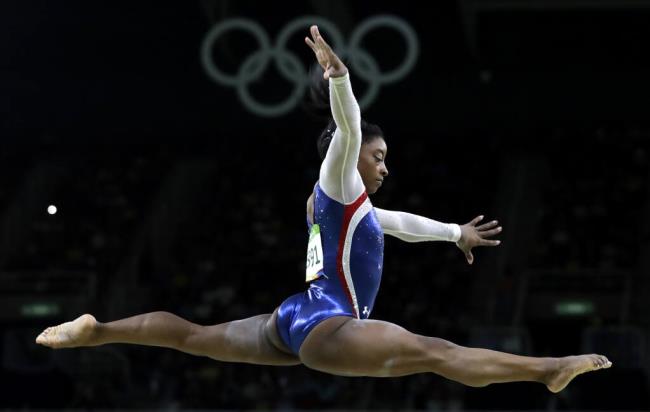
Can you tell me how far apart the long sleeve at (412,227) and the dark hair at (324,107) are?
1.37ft

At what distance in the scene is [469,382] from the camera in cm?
470

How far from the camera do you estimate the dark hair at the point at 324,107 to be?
5.11m

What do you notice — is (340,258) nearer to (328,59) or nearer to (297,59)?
(328,59)

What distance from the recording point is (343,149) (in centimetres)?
470

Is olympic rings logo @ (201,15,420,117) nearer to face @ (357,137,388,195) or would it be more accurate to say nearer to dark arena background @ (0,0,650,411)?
dark arena background @ (0,0,650,411)

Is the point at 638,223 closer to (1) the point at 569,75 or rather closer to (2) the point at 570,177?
(2) the point at 570,177

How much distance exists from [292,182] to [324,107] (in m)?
13.2

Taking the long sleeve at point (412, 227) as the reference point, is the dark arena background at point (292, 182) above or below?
above

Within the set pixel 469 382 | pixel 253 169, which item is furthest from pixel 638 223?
pixel 469 382

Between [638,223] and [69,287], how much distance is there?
7779 millimetres

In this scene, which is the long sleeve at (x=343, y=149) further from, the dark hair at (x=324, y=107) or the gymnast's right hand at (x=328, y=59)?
the dark hair at (x=324, y=107)

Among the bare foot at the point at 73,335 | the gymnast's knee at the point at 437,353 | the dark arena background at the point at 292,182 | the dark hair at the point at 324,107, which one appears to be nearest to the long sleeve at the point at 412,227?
the dark hair at the point at 324,107

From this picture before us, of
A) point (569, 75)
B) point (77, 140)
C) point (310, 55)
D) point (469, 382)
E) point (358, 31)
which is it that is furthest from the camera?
point (77, 140)

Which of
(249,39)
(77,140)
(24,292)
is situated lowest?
(24,292)
